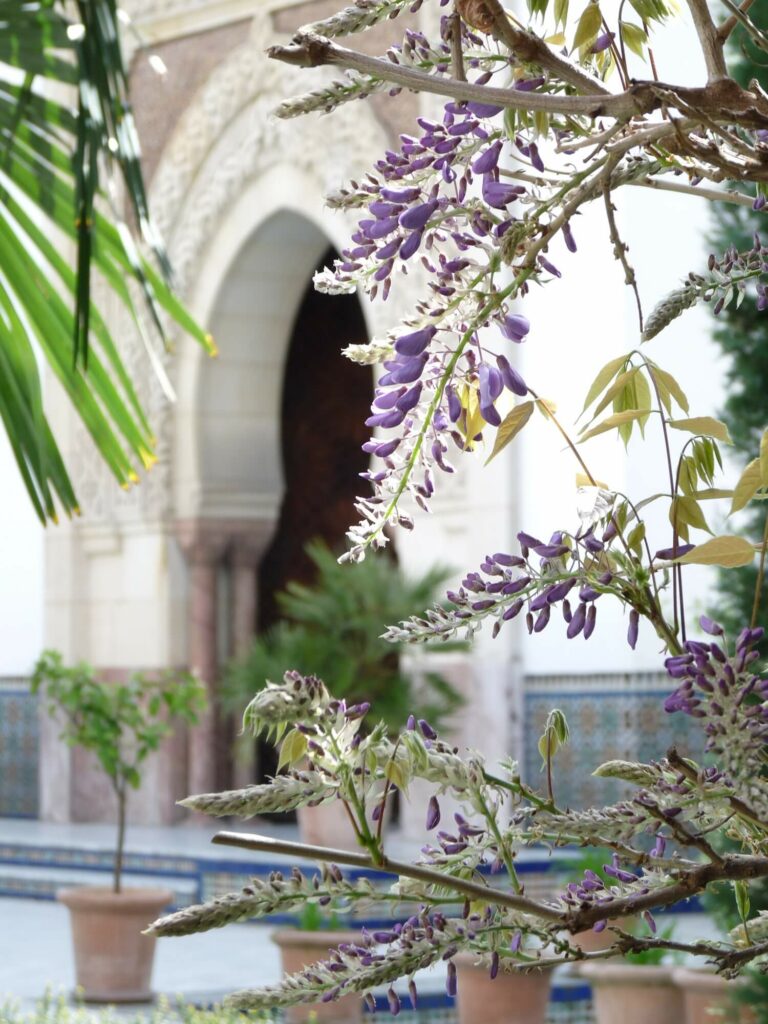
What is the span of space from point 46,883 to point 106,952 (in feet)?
8.52

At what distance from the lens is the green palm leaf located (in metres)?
1.87

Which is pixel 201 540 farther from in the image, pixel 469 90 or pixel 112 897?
pixel 469 90

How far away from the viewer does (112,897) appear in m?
5.41

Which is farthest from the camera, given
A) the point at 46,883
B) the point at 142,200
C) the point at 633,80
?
the point at 46,883

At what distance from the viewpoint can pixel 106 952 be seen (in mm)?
5320

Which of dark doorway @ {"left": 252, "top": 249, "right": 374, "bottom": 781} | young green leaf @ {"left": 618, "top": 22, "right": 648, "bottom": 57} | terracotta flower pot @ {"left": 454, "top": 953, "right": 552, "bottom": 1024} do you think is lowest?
terracotta flower pot @ {"left": 454, "top": 953, "right": 552, "bottom": 1024}

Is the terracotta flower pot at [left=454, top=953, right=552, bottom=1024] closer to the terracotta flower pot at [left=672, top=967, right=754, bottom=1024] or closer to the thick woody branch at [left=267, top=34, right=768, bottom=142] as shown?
the terracotta flower pot at [left=672, top=967, right=754, bottom=1024]

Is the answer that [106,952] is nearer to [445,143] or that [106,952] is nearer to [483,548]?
[483,548]

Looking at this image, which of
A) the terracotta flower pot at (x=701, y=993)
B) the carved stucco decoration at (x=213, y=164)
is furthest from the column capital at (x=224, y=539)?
the terracotta flower pot at (x=701, y=993)

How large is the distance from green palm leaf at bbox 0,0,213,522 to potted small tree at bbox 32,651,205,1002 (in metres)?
3.10

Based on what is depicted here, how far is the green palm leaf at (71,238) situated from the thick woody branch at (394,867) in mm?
1192

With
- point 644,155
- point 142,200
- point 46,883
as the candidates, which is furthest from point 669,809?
point 46,883

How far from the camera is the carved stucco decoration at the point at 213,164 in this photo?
8.02 m

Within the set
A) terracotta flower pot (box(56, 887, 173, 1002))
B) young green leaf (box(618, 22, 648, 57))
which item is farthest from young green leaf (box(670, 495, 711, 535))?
terracotta flower pot (box(56, 887, 173, 1002))
